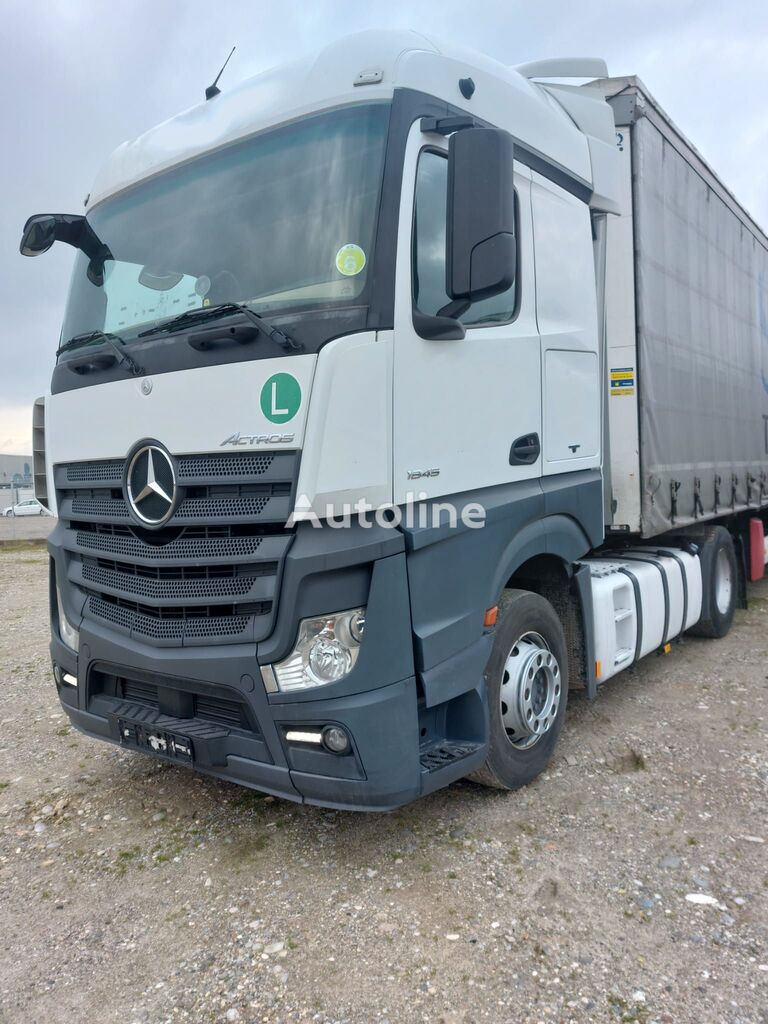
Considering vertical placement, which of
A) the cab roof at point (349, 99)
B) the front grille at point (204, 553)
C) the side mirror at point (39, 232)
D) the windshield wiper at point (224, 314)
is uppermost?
the cab roof at point (349, 99)

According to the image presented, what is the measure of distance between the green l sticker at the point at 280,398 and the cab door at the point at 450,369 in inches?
15.0

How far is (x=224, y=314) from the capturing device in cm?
304

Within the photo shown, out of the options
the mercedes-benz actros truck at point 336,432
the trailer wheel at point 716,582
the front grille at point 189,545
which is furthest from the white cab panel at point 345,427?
the trailer wheel at point 716,582

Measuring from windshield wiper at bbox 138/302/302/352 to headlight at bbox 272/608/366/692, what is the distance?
102 centimetres

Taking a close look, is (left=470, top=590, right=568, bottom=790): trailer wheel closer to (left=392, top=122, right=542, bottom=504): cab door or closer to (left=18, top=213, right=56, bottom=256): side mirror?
(left=392, top=122, right=542, bottom=504): cab door

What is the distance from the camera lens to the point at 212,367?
303cm

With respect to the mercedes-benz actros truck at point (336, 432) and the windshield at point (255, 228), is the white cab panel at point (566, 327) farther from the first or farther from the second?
the windshield at point (255, 228)

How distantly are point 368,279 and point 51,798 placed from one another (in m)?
3.12

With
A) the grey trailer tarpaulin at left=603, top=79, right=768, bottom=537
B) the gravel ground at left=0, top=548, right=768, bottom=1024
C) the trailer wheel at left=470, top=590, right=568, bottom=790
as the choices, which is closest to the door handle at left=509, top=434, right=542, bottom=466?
the trailer wheel at left=470, top=590, right=568, bottom=790

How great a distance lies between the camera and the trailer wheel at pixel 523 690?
352 cm

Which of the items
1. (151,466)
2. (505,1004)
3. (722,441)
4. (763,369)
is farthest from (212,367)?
(763,369)

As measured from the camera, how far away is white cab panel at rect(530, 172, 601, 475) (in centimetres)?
382

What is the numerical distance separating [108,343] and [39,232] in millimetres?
1018

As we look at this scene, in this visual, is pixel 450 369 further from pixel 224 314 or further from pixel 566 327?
pixel 566 327
